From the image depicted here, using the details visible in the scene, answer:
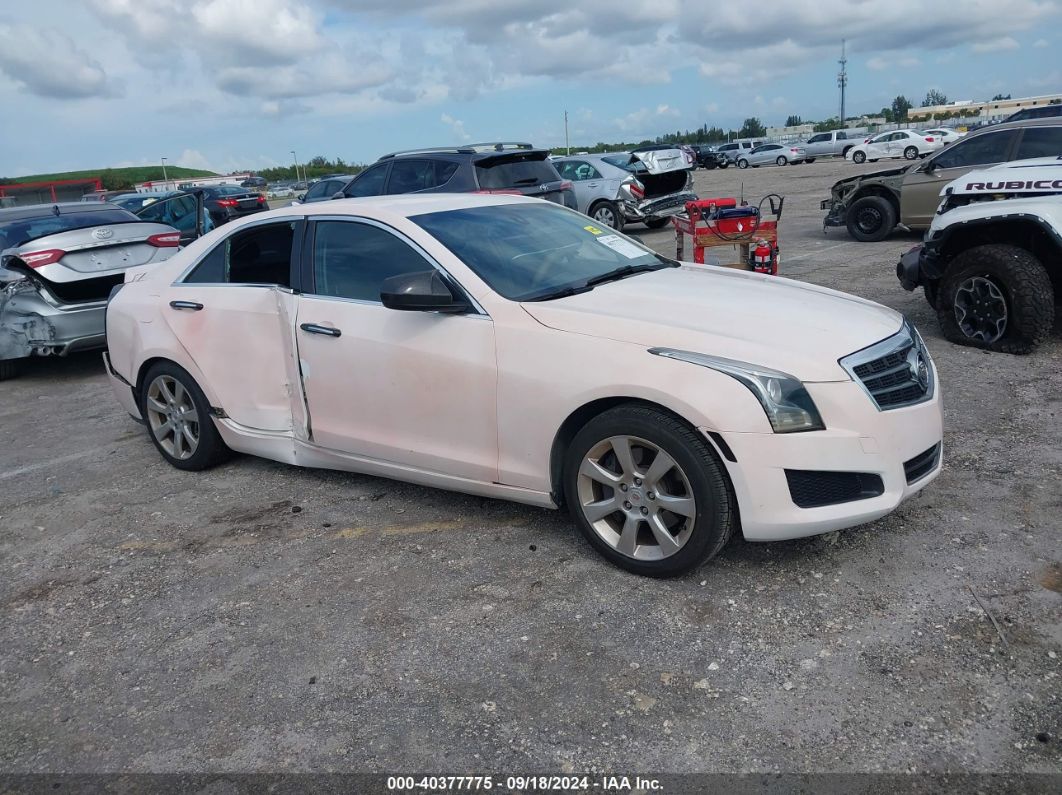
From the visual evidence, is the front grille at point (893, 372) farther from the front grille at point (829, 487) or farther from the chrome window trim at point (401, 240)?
the chrome window trim at point (401, 240)

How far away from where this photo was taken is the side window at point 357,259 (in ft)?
13.6

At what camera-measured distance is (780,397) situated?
3.15 meters

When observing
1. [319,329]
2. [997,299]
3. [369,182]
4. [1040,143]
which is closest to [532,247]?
[319,329]

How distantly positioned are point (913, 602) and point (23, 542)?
4.28 m

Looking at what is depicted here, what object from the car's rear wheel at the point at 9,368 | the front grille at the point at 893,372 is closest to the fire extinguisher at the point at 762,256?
the front grille at the point at 893,372

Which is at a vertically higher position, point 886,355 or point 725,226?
point 725,226

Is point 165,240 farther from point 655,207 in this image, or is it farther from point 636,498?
point 655,207

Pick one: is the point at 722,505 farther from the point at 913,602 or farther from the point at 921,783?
the point at 921,783

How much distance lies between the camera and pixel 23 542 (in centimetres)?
439

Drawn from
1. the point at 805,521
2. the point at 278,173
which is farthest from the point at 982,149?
the point at 278,173

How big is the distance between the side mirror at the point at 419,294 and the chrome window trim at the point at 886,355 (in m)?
1.64

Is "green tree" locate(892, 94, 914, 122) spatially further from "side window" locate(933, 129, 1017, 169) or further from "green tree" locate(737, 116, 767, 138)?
"side window" locate(933, 129, 1017, 169)

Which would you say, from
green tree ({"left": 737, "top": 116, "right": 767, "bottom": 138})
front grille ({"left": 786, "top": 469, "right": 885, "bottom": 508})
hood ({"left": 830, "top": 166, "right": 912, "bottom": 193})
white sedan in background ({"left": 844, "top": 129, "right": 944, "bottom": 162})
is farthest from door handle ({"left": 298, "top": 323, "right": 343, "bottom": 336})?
green tree ({"left": 737, "top": 116, "right": 767, "bottom": 138})

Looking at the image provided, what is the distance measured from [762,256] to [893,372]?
4987 mm
